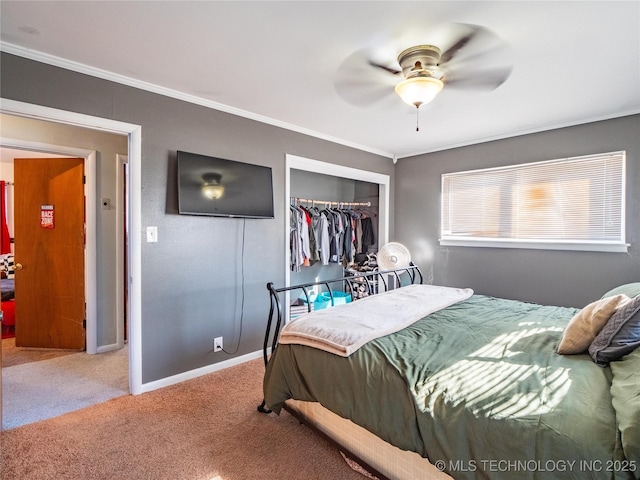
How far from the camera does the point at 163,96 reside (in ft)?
8.33

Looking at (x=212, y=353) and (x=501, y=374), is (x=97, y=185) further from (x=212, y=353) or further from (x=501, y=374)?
(x=501, y=374)

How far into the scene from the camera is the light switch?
97.3 inches

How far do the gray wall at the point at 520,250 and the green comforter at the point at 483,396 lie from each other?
5.41 ft

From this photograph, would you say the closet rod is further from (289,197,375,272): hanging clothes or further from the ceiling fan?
the ceiling fan

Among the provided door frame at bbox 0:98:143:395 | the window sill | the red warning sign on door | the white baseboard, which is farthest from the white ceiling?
the white baseboard

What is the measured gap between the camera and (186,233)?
105 inches

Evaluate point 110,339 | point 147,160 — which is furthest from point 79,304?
point 147,160

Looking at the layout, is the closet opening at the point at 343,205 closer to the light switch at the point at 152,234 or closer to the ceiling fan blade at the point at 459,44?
the light switch at the point at 152,234

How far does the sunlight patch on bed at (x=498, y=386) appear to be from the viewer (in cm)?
112

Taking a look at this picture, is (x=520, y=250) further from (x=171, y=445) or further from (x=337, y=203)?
(x=171, y=445)

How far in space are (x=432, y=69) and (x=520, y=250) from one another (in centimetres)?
242

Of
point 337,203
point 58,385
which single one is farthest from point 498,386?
point 337,203

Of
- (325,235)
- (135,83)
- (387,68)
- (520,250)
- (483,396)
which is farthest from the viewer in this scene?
(325,235)

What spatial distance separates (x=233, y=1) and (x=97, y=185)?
2.64 m
